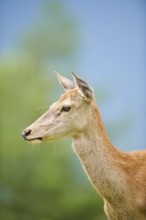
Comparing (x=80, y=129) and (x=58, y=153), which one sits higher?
(x=58, y=153)

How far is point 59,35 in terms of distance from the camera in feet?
36.3

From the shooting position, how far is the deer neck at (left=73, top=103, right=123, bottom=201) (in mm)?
3770

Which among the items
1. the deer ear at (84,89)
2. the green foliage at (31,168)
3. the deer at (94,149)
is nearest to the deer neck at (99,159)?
the deer at (94,149)

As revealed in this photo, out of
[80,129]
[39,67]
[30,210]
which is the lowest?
[80,129]

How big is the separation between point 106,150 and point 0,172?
6398 millimetres

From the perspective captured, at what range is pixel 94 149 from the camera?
3.80 metres

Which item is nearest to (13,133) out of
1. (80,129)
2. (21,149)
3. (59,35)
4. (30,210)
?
(21,149)

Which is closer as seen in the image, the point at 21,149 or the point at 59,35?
the point at 21,149

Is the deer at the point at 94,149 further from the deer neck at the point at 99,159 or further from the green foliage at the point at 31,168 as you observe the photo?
the green foliage at the point at 31,168

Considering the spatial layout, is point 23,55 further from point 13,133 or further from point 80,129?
point 80,129

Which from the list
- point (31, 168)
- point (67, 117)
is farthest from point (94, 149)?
point (31, 168)

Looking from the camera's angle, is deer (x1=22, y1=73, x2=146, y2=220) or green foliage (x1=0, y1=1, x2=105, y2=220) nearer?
deer (x1=22, y1=73, x2=146, y2=220)

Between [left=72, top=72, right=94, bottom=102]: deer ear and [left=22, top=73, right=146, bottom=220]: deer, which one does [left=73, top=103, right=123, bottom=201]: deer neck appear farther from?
[left=72, top=72, right=94, bottom=102]: deer ear

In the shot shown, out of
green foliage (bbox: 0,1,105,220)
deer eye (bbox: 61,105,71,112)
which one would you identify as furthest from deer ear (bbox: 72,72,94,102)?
green foliage (bbox: 0,1,105,220)
